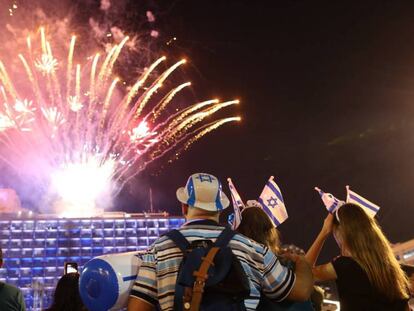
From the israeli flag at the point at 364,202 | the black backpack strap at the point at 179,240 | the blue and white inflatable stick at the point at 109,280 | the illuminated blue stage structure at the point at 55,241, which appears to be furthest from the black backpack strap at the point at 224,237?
the illuminated blue stage structure at the point at 55,241

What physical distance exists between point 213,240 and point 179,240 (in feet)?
0.88

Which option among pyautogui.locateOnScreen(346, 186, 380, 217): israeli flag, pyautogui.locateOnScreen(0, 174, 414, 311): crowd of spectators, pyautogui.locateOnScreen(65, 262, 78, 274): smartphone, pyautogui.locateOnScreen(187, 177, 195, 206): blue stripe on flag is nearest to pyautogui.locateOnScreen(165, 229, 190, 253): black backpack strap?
pyautogui.locateOnScreen(0, 174, 414, 311): crowd of spectators

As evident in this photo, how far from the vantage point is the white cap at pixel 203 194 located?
370cm

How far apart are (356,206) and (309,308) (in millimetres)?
1339

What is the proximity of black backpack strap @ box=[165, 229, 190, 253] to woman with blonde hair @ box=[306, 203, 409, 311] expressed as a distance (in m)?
1.76

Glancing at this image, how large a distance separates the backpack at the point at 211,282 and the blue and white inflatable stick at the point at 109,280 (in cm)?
47

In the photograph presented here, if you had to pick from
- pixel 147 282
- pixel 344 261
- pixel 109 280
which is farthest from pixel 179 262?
pixel 344 261

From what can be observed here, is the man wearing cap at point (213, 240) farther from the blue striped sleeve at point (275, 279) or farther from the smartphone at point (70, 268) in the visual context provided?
the smartphone at point (70, 268)

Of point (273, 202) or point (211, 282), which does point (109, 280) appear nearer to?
point (211, 282)

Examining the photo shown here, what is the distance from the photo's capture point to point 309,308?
12.9 feet

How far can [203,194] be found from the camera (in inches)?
→ 146

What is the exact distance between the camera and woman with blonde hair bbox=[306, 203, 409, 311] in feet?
13.8

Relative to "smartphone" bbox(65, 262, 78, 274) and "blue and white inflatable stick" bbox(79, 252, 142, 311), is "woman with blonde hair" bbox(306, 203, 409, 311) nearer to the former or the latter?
"blue and white inflatable stick" bbox(79, 252, 142, 311)

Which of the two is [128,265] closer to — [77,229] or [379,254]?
[379,254]
